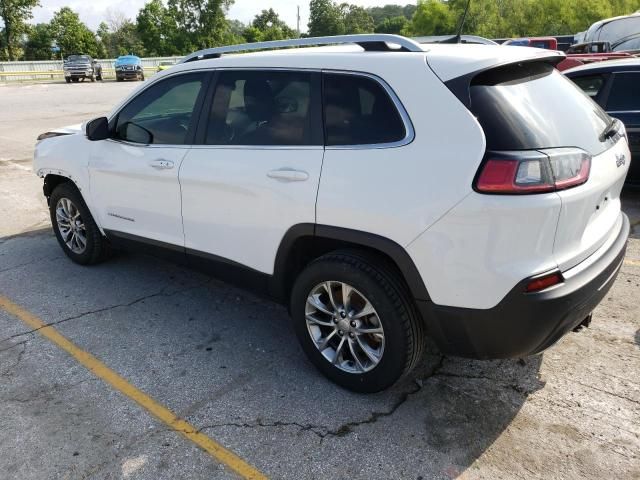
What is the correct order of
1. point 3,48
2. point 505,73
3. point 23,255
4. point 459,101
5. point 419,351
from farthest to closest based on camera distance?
point 3,48 → point 23,255 → point 419,351 → point 505,73 → point 459,101

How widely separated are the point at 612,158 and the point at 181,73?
276cm

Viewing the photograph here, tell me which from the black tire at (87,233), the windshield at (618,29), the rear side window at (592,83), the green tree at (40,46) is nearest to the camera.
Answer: the black tire at (87,233)

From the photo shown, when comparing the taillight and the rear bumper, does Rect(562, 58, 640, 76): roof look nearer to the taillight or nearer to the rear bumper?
the rear bumper

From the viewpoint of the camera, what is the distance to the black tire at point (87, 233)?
15.3 feet

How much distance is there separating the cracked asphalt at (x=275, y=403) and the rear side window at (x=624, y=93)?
288 cm

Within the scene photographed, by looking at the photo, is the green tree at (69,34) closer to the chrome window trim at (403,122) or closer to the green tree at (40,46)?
the green tree at (40,46)

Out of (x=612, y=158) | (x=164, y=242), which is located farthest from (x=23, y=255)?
(x=612, y=158)

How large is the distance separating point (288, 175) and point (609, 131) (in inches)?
69.1

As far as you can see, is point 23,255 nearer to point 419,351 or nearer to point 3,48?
point 419,351

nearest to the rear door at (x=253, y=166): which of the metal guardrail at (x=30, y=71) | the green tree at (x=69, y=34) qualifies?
the metal guardrail at (x=30, y=71)

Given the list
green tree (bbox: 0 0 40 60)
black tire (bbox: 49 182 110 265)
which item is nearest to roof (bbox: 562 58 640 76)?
black tire (bbox: 49 182 110 265)

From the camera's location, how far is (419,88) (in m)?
2.61

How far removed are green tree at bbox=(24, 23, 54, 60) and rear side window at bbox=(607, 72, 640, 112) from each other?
6918 centimetres

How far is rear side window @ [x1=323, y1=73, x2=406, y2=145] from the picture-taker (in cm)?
Result: 270
